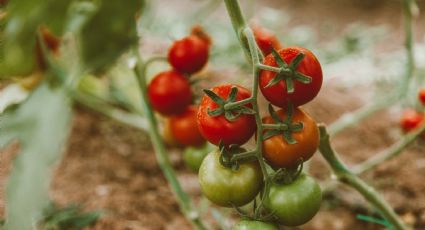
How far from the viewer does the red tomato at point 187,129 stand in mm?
1094

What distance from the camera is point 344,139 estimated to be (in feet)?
5.84

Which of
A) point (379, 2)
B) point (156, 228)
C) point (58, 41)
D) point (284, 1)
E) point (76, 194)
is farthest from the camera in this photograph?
point (284, 1)

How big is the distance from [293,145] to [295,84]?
78 millimetres

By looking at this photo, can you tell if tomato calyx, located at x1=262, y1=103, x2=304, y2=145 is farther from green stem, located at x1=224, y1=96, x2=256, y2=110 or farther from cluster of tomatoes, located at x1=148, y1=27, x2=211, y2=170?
cluster of tomatoes, located at x1=148, y1=27, x2=211, y2=170

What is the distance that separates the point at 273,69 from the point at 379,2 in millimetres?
3573

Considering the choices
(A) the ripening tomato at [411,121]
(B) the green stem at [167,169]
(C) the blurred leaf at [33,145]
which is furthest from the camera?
(A) the ripening tomato at [411,121]

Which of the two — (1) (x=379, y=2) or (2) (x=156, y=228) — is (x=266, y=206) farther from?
(1) (x=379, y=2)

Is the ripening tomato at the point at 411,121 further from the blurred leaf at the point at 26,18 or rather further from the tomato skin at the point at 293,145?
the blurred leaf at the point at 26,18

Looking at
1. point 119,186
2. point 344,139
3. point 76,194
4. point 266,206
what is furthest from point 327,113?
point 266,206

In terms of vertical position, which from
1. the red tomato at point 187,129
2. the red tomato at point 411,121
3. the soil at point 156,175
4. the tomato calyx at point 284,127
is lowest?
the soil at point 156,175

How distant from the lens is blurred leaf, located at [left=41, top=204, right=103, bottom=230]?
1.14m

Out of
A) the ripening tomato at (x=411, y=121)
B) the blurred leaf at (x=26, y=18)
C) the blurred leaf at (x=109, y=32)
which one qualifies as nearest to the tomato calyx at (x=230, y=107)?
the blurred leaf at (x=26, y=18)

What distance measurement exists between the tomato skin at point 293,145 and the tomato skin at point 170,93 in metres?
0.41

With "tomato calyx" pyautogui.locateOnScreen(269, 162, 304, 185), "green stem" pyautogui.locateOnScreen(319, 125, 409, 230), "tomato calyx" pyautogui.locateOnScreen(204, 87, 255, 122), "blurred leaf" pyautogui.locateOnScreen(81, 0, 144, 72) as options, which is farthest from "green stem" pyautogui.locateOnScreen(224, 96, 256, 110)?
"blurred leaf" pyautogui.locateOnScreen(81, 0, 144, 72)
